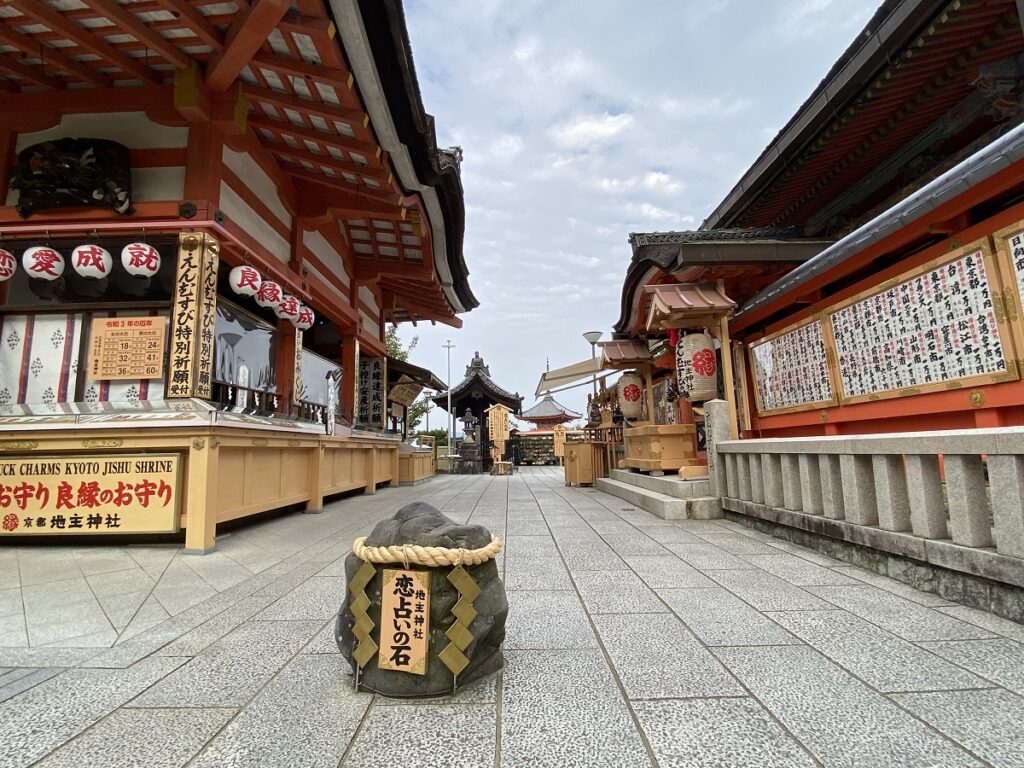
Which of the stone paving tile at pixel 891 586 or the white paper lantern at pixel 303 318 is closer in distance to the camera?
the stone paving tile at pixel 891 586

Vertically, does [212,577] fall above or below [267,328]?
below

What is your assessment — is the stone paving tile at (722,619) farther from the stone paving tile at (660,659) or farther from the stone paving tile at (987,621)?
the stone paving tile at (987,621)

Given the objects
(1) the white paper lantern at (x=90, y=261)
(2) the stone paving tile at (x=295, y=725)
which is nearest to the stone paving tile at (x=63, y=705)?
(2) the stone paving tile at (x=295, y=725)

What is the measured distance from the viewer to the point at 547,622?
2.77 m

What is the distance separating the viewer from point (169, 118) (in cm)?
570

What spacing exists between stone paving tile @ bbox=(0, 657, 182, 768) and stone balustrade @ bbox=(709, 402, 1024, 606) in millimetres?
4370

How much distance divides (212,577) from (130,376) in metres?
2.88

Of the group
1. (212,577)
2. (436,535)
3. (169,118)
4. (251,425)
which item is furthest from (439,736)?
(169,118)

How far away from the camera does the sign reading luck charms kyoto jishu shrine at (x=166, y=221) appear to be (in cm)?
479

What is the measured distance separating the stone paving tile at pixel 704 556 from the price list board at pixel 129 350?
19.3 feet

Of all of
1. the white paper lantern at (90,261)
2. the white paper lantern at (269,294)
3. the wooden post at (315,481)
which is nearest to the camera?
the white paper lantern at (90,261)

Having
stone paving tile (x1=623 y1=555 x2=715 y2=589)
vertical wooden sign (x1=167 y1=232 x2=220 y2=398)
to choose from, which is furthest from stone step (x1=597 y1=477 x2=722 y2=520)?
vertical wooden sign (x1=167 y1=232 x2=220 y2=398)

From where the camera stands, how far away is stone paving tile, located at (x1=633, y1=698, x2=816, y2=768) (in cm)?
151

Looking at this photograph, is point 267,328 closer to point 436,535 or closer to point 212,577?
point 212,577
